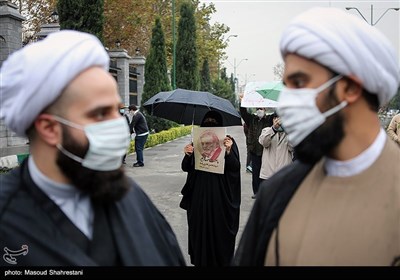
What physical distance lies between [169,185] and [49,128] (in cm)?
780

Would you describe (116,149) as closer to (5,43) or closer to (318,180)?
→ (318,180)

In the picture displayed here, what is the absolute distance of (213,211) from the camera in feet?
14.3

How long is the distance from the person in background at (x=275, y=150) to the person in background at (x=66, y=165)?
4350mm

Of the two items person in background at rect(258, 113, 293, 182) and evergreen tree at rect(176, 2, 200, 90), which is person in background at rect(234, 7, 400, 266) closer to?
person in background at rect(258, 113, 293, 182)

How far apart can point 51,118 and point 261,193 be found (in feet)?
2.86

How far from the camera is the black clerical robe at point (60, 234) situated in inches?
61.9

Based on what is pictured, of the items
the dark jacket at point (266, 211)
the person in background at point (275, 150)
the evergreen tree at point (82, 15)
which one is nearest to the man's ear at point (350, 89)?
the dark jacket at point (266, 211)

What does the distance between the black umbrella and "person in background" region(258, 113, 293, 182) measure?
51.4 inches

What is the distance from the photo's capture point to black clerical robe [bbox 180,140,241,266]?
4320 mm

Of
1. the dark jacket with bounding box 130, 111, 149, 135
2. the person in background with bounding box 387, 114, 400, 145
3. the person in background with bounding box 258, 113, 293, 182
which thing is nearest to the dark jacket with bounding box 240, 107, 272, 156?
the person in background with bounding box 258, 113, 293, 182

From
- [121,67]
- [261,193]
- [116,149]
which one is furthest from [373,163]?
[121,67]

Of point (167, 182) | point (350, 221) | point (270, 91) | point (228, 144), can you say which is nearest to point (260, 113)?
point (270, 91)

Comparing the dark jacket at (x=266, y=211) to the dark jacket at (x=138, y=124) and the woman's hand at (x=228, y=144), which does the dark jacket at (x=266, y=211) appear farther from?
the dark jacket at (x=138, y=124)

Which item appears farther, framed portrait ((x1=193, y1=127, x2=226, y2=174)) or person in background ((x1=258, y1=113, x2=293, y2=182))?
person in background ((x1=258, y1=113, x2=293, y2=182))
